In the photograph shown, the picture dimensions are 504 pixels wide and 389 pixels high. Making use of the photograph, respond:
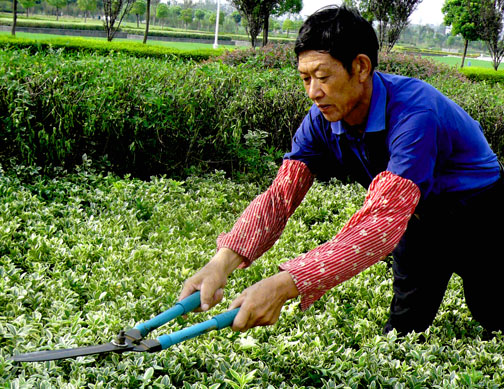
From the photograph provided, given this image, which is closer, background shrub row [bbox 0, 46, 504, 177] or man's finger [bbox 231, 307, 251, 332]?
man's finger [bbox 231, 307, 251, 332]

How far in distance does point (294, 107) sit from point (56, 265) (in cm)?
297

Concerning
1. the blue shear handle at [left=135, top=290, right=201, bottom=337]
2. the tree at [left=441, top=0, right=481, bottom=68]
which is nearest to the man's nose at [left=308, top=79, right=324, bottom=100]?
the blue shear handle at [left=135, top=290, right=201, bottom=337]

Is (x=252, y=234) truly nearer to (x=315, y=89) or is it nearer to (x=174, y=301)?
(x=315, y=89)

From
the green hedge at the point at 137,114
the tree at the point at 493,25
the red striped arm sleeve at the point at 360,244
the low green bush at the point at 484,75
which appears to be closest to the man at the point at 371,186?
the red striped arm sleeve at the point at 360,244

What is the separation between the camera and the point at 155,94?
4.57 metres

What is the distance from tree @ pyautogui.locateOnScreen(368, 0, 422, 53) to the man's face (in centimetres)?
1936

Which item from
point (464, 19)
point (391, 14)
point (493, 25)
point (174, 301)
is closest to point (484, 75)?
point (391, 14)

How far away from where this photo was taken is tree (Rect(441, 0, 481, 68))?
26.6 metres

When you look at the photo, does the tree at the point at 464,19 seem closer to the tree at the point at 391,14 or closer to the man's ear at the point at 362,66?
the tree at the point at 391,14

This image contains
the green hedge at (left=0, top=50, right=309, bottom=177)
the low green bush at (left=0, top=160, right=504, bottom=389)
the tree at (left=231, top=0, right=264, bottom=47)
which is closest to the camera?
the low green bush at (left=0, top=160, right=504, bottom=389)

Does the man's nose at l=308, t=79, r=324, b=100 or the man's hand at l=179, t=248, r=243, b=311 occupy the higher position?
the man's nose at l=308, t=79, r=324, b=100

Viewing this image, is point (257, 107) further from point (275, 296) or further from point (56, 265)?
point (275, 296)

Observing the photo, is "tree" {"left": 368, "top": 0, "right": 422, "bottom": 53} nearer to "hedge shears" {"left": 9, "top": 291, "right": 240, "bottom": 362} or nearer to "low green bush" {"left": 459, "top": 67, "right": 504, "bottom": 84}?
"low green bush" {"left": 459, "top": 67, "right": 504, "bottom": 84}

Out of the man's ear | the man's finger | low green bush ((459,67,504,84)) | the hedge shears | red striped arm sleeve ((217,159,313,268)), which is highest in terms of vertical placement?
the man's ear
